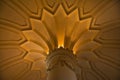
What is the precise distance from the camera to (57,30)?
6914 millimetres

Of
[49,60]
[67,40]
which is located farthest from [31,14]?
[49,60]

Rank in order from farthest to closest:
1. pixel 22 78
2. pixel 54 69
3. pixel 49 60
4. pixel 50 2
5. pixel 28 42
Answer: pixel 22 78
pixel 28 42
pixel 50 2
pixel 49 60
pixel 54 69

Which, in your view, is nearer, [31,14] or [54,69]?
[54,69]

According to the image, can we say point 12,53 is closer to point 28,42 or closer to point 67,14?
point 28,42

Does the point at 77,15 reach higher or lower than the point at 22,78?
higher

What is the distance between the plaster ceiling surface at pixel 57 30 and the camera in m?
6.69

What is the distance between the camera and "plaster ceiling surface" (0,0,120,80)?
6.69 metres

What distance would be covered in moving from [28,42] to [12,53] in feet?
2.21

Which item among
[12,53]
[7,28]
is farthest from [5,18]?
[12,53]

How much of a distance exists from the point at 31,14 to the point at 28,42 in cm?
87

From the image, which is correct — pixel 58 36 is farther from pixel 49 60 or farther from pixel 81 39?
pixel 49 60

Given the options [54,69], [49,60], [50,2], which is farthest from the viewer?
[50,2]

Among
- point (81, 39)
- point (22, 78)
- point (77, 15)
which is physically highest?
point (77, 15)

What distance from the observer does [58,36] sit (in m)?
6.79
